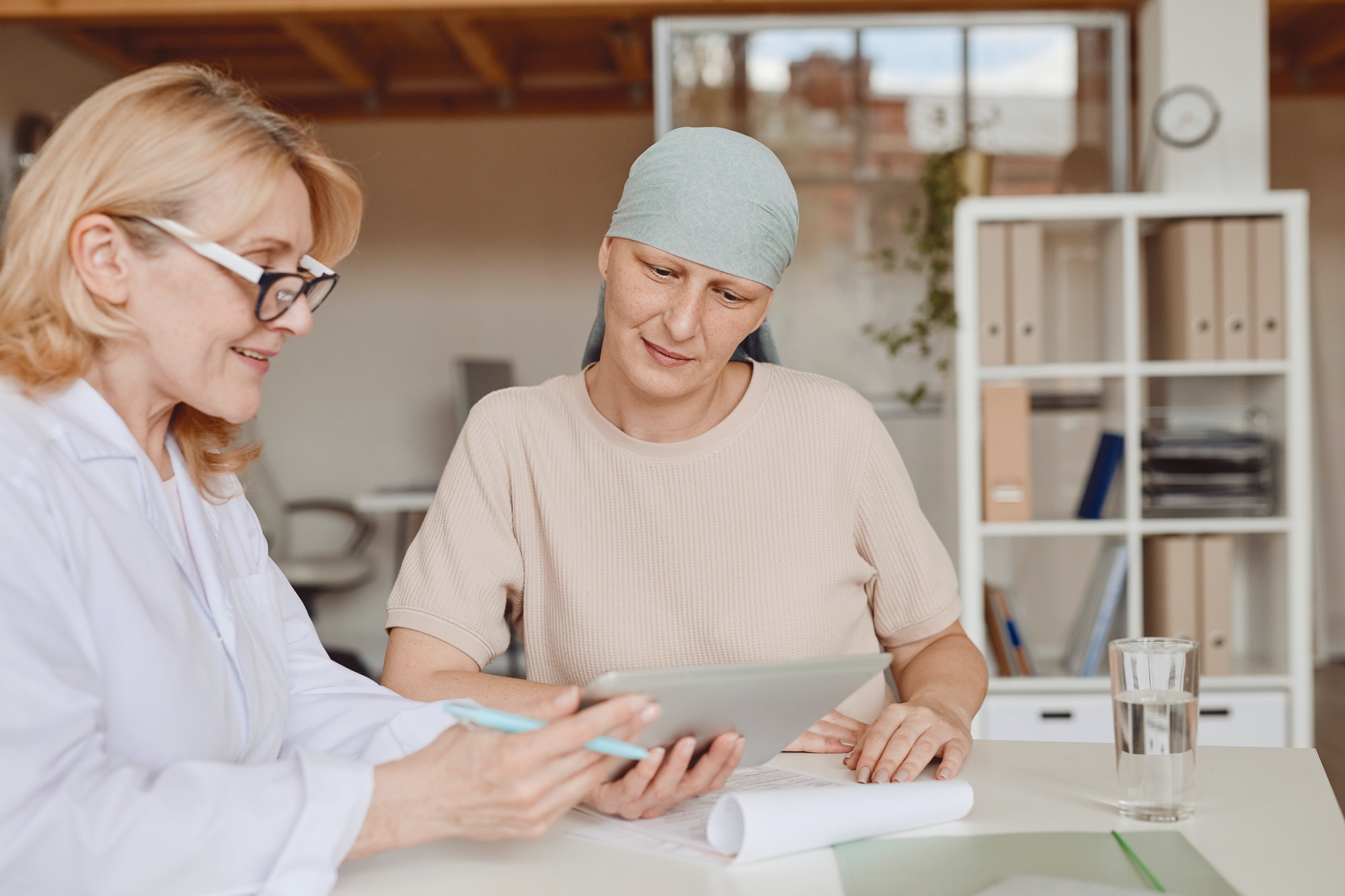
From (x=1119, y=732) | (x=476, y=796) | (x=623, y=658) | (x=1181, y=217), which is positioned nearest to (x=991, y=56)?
(x=1181, y=217)

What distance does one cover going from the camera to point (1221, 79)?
3.57 metres

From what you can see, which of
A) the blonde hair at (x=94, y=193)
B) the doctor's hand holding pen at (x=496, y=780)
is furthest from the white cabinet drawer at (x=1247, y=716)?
the blonde hair at (x=94, y=193)

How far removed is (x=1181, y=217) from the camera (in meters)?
3.43

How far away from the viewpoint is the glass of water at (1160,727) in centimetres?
117

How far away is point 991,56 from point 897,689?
2745 mm

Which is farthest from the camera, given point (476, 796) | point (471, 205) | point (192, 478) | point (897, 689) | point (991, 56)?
point (471, 205)

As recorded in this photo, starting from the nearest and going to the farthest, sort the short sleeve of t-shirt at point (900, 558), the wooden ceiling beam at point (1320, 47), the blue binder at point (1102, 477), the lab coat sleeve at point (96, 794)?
1. the lab coat sleeve at point (96, 794)
2. the short sleeve of t-shirt at point (900, 558)
3. the blue binder at point (1102, 477)
4. the wooden ceiling beam at point (1320, 47)

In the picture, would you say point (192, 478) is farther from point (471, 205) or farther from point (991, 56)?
point (471, 205)

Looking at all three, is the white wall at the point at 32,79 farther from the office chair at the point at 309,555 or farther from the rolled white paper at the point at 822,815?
the rolled white paper at the point at 822,815

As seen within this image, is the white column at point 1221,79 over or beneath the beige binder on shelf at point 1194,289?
over

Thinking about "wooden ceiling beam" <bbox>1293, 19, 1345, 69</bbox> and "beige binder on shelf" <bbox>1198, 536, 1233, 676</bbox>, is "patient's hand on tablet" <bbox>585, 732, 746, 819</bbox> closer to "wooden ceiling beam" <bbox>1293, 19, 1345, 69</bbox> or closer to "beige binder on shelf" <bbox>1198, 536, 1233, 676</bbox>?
"beige binder on shelf" <bbox>1198, 536, 1233, 676</bbox>

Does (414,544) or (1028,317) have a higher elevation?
(1028,317)

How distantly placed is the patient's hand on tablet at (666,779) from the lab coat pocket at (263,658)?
1.14ft

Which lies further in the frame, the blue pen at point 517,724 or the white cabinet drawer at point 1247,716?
the white cabinet drawer at point 1247,716
